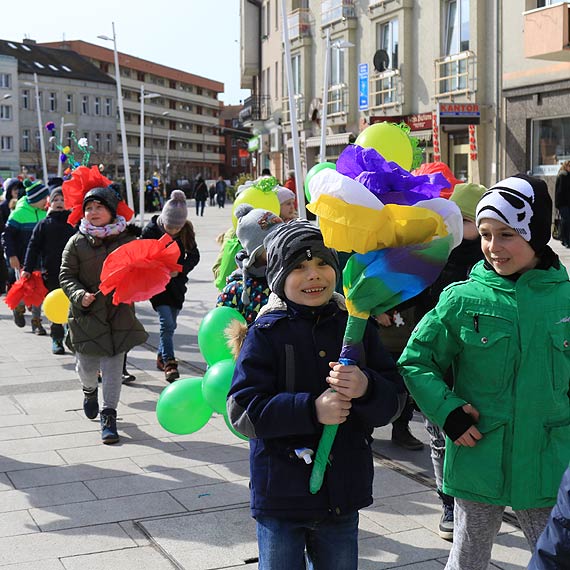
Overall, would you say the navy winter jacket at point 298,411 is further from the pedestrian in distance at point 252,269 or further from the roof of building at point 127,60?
the roof of building at point 127,60

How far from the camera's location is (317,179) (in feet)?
10.1

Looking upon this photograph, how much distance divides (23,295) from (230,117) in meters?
140

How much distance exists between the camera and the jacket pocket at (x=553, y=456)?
3215mm

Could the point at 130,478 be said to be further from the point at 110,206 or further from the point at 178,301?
the point at 178,301

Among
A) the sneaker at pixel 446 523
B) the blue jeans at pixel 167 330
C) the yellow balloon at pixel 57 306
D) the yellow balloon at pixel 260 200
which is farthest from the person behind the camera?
the blue jeans at pixel 167 330

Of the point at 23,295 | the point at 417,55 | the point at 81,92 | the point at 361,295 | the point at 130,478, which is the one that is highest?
the point at 81,92

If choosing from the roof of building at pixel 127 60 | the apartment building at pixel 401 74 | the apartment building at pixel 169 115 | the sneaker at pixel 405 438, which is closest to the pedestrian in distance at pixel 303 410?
the sneaker at pixel 405 438

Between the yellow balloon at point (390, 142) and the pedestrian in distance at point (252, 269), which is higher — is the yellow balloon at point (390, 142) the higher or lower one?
the higher one

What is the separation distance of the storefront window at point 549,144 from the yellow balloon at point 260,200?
17584 millimetres

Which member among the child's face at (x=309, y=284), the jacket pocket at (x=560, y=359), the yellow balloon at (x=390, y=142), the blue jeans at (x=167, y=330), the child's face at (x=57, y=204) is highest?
the yellow balloon at (x=390, y=142)

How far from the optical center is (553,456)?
3.23 metres

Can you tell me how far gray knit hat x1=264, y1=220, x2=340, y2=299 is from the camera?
3.18 m

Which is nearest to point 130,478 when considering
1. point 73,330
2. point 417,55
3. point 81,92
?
point 73,330

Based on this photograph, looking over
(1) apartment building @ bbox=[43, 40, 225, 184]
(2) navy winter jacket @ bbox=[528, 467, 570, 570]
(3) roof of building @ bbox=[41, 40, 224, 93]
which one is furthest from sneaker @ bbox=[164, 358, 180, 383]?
(3) roof of building @ bbox=[41, 40, 224, 93]
